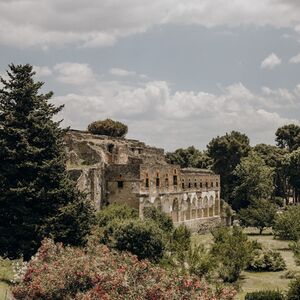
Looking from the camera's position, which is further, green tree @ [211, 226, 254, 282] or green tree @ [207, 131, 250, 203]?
green tree @ [207, 131, 250, 203]

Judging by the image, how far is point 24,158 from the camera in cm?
2858

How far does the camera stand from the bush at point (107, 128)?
7150 centimetres

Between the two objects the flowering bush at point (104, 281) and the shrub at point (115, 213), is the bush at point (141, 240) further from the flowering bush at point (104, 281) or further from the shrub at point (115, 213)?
the flowering bush at point (104, 281)

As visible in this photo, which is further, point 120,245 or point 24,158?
point 120,245

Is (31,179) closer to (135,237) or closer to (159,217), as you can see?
(135,237)

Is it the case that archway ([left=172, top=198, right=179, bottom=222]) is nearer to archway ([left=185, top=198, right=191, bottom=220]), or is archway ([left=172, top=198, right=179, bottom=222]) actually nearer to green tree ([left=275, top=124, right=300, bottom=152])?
archway ([left=185, top=198, right=191, bottom=220])

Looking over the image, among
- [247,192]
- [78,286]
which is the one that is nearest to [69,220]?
[78,286]

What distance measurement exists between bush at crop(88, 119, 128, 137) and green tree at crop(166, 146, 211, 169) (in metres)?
14.0

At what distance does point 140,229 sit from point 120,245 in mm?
1671

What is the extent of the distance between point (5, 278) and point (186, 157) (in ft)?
207

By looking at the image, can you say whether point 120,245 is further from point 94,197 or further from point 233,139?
point 233,139

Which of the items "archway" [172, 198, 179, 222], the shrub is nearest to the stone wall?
the shrub

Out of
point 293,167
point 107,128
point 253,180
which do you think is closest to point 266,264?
point 253,180

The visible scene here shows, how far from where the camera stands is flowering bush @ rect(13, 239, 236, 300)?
47.9 ft
